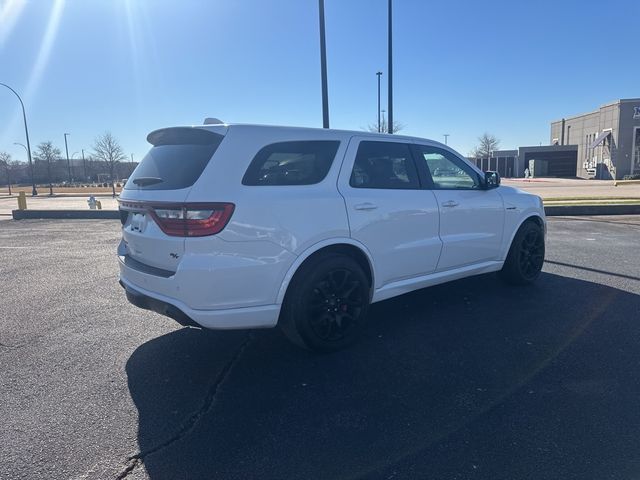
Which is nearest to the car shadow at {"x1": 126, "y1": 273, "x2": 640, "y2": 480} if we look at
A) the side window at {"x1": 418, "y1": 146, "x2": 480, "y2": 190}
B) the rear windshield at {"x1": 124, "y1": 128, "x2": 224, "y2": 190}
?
the side window at {"x1": 418, "y1": 146, "x2": 480, "y2": 190}

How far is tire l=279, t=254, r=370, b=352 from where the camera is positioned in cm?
365

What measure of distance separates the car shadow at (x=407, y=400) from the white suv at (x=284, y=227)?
435 mm

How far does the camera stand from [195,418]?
299 cm

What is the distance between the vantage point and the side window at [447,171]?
479 cm

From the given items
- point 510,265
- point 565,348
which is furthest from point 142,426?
point 510,265

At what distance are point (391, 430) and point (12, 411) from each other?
2.43 m

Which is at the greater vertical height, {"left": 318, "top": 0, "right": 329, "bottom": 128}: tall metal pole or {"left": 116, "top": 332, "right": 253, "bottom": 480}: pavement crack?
{"left": 318, "top": 0, "right": 329, "bottom": 128}: tall metal pole

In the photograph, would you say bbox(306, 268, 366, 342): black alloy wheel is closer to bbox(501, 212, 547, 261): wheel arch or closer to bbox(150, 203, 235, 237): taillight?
bbox(150, 203, 235, 237): taillight

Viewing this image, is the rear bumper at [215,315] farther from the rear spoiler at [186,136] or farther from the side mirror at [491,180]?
the side mirror at [491,180]

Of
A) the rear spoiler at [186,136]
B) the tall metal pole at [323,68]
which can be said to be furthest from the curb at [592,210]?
the rear spoiler at [186,136]

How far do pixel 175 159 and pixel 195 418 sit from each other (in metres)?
1.86

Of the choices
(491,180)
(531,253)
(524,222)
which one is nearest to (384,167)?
(491,180)

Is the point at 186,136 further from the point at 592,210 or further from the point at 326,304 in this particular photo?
the point at 592,210

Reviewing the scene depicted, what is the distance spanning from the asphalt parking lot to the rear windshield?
1424 millimetres
